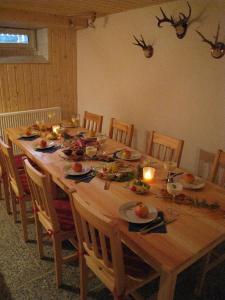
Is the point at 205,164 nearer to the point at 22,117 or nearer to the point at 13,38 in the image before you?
the point at 22,117

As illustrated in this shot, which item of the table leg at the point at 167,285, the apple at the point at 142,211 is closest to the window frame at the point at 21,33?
the apple at the point at 142,211

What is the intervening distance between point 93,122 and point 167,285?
248cm

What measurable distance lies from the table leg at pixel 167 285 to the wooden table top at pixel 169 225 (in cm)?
3

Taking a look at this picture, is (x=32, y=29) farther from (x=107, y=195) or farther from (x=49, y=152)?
(x=107, y=195)

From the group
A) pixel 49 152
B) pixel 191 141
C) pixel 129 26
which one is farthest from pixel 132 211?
pixel 129 26

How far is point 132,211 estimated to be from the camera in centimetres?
149

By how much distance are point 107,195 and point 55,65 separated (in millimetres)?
3169

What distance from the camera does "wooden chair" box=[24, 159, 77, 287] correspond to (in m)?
Answer: 1.61

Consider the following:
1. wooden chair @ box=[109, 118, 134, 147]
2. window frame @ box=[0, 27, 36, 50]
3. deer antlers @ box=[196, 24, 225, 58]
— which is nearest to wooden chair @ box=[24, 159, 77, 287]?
wooden chair @ box=[109, 118, 134, 147]

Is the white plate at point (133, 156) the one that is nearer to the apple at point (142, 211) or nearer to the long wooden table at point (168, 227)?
the long wooden table at point (168, 227)

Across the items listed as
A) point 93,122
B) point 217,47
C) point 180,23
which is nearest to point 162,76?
point 180,23

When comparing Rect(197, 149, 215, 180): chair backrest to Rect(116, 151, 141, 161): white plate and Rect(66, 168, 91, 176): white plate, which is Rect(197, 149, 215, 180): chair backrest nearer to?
Rect(116, 151, 141, 161): white plate

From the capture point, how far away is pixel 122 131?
3.00 metres

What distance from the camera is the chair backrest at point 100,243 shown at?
3.89ft
